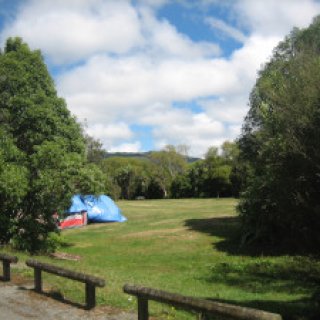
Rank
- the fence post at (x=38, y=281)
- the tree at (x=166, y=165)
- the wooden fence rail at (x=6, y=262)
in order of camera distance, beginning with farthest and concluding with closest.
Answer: the tree at (x=166, y=165) < the wooden fence rail at (x=6, y=262) < the fence post at (x=38, y=281)

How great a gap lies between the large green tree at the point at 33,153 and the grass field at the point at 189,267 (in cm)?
219

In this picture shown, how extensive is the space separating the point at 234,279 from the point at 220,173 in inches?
2667

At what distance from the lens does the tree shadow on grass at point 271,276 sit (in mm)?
11352

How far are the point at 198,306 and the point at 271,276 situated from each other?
11649 mm

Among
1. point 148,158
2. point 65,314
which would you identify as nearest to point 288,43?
point 65,314

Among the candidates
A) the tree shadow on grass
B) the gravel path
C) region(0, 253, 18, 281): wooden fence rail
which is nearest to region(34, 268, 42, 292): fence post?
the gravel path

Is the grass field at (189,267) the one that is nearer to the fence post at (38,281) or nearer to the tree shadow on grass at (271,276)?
the tree shadow on grass at (271,276)

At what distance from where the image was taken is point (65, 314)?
314 inches

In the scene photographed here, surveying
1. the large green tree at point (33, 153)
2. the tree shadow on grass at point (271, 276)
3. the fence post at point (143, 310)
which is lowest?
the tree shadow on grass at point (271, 276)

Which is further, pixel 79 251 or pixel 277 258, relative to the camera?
pixel 79 251

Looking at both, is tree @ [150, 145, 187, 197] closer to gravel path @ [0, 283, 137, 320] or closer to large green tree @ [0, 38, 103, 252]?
large green tree @ [0, 38, 103, 252]

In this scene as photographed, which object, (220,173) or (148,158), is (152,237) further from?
(148,158)

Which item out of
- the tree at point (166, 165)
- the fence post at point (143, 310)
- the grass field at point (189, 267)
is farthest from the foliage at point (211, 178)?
the fence post at point (143, 310)

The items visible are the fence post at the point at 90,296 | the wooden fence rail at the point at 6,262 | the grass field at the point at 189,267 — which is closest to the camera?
the fence post at the point at 90,296
